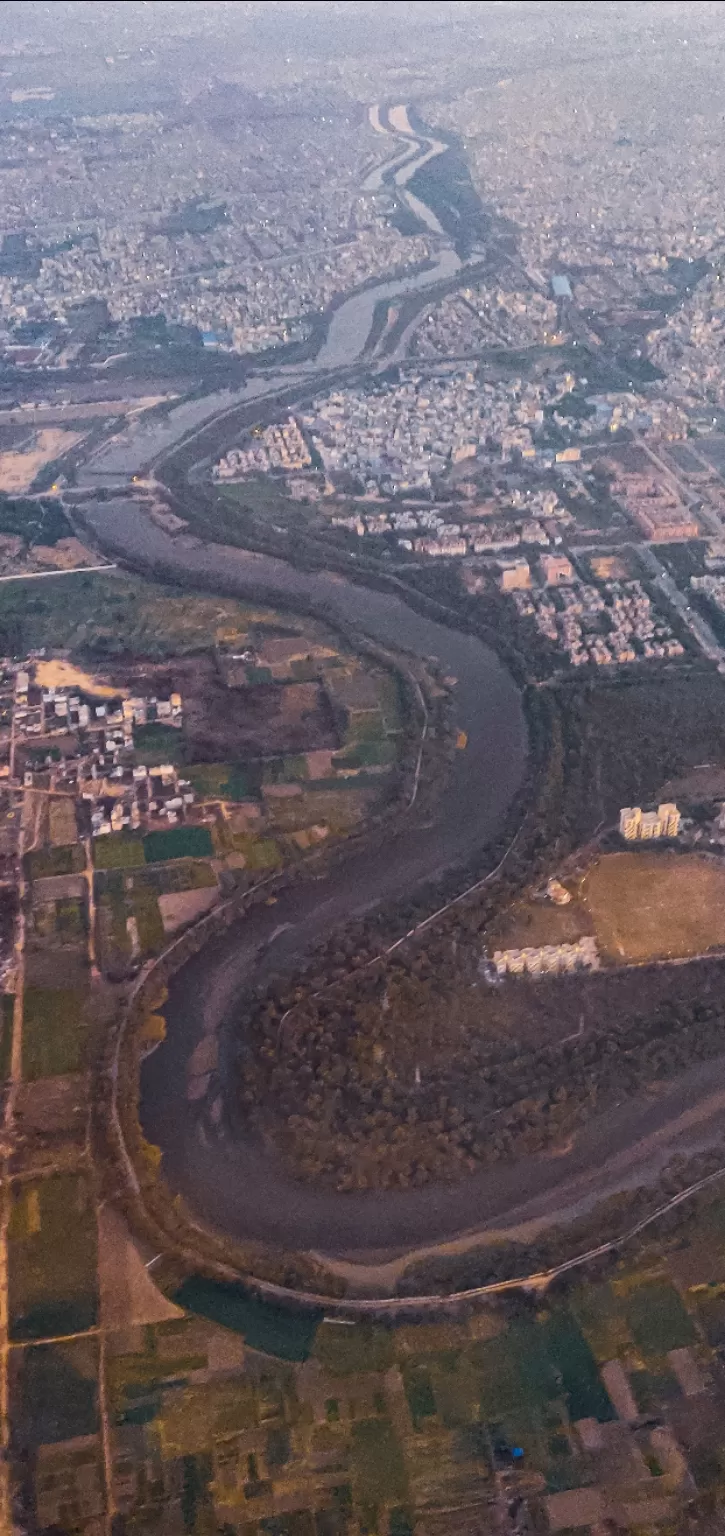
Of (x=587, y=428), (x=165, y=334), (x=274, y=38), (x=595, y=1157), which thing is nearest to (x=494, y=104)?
(x=274, y=38)

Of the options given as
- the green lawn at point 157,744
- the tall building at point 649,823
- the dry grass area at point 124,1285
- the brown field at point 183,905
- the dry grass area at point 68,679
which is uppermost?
the dry grass area at point 68,679

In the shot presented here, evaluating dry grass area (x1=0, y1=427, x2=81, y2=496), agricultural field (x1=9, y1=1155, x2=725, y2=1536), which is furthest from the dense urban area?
dry grass area (x1=0, y1=427, x2=81, y2=496)

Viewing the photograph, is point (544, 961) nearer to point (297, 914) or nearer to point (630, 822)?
point (630, 822)

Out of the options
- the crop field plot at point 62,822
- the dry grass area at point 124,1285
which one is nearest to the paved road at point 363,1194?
the dry grass area at point 124,1285

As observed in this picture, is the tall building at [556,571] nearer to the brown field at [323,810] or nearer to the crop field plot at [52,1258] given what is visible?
the brown field at [323,810]

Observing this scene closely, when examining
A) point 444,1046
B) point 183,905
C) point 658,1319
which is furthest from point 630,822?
point 658,1319
